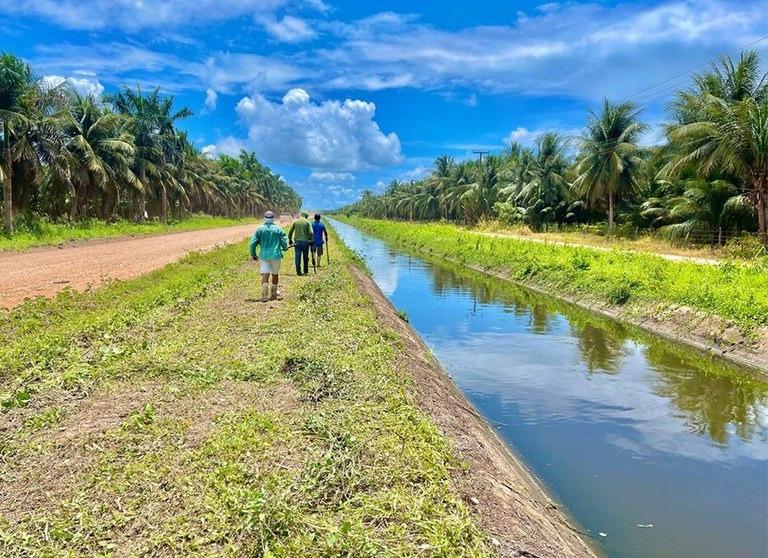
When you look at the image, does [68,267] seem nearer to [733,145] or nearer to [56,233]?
[56,233]

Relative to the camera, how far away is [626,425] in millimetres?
8344

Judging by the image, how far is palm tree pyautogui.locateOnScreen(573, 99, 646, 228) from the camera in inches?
1687

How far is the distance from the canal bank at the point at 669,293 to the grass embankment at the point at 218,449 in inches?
322

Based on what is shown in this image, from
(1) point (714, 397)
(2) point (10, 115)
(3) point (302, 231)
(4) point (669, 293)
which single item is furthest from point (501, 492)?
(2) point (10, 115)

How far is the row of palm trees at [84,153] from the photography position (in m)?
27.8

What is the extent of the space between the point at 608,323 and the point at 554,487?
10.7 m

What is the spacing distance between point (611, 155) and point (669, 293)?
30.6m

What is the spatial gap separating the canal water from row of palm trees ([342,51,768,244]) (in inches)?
622

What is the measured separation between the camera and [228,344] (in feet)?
27.9

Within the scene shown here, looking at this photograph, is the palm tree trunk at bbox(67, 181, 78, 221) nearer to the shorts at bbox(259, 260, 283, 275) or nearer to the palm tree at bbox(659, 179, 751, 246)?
the shorts at bbox(259, 260, 283, 275)

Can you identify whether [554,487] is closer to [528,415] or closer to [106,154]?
[528,415]

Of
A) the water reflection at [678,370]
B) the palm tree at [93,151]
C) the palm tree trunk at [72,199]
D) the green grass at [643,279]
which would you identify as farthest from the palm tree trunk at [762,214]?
the palm tree at [93,151]

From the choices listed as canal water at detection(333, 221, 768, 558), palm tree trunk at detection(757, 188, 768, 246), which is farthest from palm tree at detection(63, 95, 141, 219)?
palm tree trunk at detection(757, 188, 768, 246)

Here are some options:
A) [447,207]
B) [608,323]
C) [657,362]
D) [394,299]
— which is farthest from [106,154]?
[447,207]
